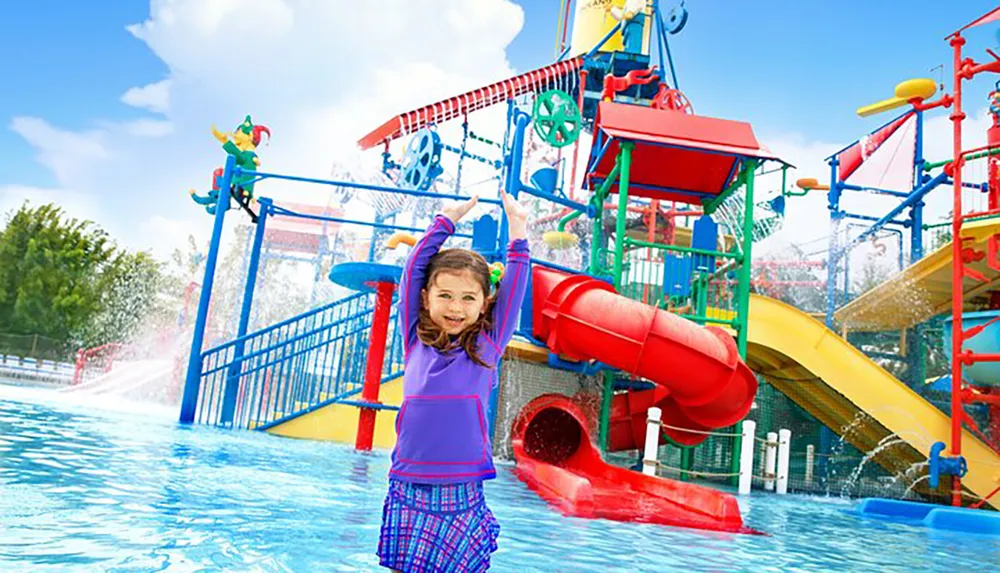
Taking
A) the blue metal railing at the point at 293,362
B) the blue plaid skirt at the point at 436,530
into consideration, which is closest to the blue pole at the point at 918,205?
the blue metal railing at the point at 293,362

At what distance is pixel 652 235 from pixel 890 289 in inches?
243

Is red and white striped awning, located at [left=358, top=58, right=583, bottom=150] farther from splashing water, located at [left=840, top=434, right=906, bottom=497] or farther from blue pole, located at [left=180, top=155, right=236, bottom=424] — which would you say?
splashing water, located at [left=840, top=434, right=906, bottom=497]

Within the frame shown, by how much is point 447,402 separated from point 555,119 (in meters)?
8.56

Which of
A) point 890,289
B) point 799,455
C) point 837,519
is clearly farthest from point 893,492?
point 837,519

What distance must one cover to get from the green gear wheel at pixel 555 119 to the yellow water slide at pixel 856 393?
351 centimetres

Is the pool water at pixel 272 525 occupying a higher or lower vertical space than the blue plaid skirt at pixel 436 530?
lower

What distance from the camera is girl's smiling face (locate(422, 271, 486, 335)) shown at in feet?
6.95

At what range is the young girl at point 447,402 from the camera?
6.38 feet

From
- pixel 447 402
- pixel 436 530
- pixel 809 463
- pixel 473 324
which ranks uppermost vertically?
pixel 473 324

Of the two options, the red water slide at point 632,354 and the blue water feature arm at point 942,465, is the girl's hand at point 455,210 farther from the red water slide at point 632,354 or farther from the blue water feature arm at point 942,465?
the blue water feature arm at point 942,465

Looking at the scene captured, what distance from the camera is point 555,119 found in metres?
10.1

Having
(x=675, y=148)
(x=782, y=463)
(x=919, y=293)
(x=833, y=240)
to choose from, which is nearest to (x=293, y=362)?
(x=675, y=148)

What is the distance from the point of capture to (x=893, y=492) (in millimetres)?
10148

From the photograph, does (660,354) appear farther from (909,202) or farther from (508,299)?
(909,202)
